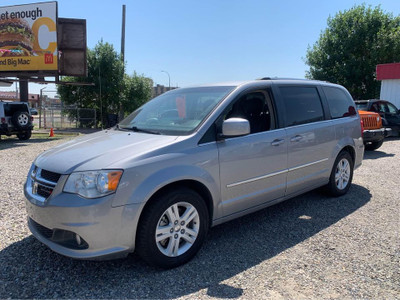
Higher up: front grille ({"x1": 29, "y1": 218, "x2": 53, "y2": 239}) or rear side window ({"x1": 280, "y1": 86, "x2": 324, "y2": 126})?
rear side window ({"x1": 280, "y1": 86, "x2": 324, "y2": 126})

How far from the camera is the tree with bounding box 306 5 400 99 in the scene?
23.8 metres

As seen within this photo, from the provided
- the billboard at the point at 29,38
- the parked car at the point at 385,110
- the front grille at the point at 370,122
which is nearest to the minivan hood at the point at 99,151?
the front grille at the point at 370,122

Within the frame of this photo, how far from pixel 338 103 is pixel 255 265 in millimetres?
3325

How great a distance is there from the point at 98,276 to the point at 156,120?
1.79m

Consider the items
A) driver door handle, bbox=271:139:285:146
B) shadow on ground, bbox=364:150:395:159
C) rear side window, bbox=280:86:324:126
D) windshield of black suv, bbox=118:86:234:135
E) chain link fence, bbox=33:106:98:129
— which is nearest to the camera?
windshield of black suv, bbox=118:86:234:135

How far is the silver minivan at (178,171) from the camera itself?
277 centimetres

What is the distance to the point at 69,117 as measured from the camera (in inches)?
951

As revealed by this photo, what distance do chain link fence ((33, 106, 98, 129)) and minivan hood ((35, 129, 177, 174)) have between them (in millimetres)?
21168

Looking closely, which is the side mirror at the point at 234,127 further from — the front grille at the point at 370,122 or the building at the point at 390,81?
the building at the point at 390,81

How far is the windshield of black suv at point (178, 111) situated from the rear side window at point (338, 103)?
83.6 inches

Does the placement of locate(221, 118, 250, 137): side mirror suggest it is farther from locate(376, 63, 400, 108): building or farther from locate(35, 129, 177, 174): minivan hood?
locate(376, 63, 400, 108): building

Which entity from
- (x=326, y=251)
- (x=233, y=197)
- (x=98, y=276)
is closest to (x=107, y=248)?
(x=98, y=276)

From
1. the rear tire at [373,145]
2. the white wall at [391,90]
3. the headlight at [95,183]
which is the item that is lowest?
the rear tire at [373,145]

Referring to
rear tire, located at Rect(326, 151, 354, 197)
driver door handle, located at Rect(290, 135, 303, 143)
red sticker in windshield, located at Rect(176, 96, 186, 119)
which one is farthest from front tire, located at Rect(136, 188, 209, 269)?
rear tire, located at Rect(326, 151, 354, 197)
